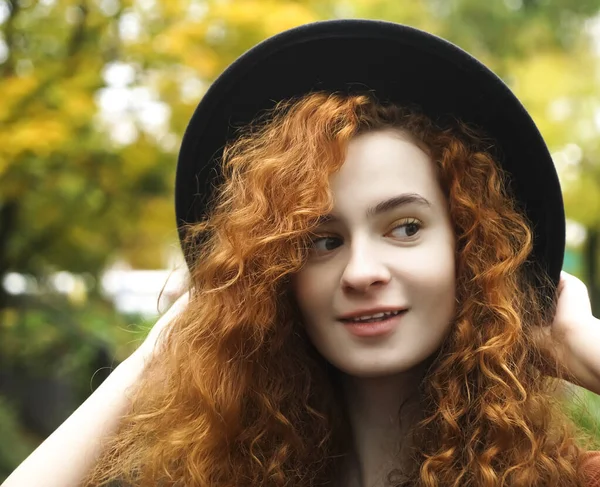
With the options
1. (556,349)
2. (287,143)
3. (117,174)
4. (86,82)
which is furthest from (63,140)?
(556,349)

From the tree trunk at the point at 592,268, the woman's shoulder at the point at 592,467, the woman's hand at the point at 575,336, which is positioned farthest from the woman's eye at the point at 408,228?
the tree trunk at the point at 592,268

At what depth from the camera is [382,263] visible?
5.68 ft

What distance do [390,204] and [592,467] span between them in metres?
0.76

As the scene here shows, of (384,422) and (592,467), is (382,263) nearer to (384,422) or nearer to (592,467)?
(384,422)

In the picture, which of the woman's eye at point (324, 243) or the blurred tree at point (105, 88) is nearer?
the woman's eye at point (324, 243)

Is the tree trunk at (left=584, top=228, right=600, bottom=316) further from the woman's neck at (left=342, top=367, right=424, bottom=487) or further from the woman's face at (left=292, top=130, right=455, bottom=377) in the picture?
the woman's face at (left=292, top=130, right=455, bottom=377)

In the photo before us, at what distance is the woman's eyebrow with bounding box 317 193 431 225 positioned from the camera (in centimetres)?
176

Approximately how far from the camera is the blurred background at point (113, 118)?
577cm

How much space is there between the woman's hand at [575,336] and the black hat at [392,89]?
70mm

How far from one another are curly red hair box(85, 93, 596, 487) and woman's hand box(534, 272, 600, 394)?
4 centimetres

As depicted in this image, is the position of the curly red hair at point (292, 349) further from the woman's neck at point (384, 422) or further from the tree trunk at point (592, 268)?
the tree trunk at point (592, 268)

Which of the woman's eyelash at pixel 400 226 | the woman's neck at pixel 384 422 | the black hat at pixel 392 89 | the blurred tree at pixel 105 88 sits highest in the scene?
the blurred tree at pixel 105 88

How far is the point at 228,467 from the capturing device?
6.16 feet

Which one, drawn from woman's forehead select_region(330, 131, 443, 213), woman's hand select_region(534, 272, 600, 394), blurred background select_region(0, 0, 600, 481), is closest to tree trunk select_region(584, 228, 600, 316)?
blurred background select_region(0, 0, 600, 481)
